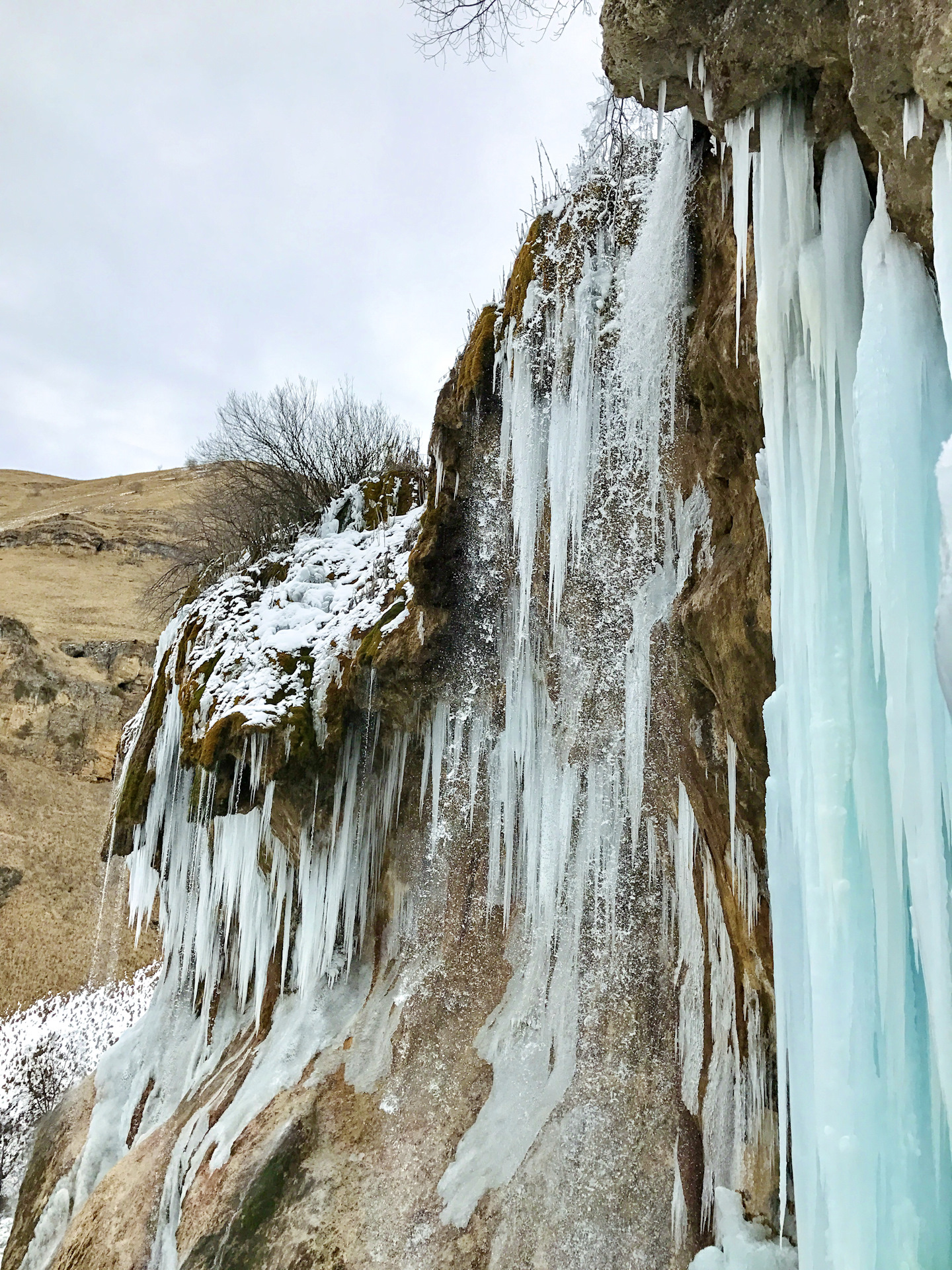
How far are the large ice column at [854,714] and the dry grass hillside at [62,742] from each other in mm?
13414

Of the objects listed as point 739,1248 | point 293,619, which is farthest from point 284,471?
point 739,1248

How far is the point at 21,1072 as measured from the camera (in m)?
12.0

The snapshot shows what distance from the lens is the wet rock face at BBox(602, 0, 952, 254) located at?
194cm

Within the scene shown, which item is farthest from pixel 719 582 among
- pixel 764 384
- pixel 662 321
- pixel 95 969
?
pixel 95 969

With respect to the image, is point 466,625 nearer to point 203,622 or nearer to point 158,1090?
point 203,622

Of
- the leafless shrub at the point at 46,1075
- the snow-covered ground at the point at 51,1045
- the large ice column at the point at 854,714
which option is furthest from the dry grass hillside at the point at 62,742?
the large ice column at the point at 854,714

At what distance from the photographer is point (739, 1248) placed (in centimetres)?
394

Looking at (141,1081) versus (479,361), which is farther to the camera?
(141,1081)

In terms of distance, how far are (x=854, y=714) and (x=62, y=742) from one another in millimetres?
18964

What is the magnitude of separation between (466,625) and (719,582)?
2.87 m

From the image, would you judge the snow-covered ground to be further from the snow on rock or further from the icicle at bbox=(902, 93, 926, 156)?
the icicle at bbox=(902, 93, 926, 156)

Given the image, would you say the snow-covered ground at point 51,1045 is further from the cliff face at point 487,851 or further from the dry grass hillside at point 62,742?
the cliff face at point 487,851

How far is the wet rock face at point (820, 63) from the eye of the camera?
194 cm

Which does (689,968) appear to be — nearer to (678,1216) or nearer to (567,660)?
(678,1216)
